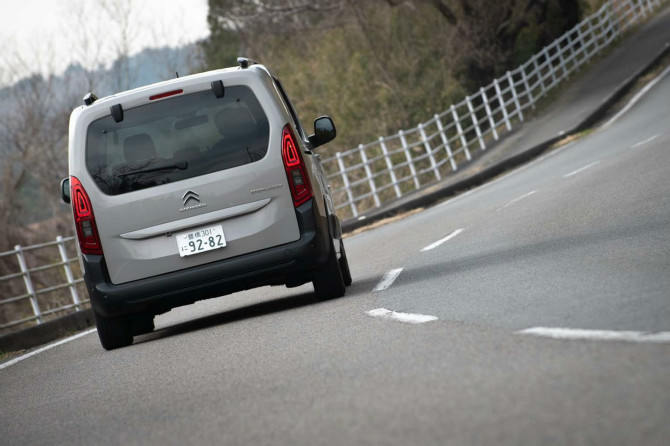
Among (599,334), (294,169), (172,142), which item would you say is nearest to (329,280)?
(294,169)

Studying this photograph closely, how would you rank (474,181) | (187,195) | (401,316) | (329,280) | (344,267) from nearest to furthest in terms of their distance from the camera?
1. (401,316)
2. (187,195)
3. (329,280)
4. (344,267)
5. (474,181)

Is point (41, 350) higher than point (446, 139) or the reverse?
the reverse

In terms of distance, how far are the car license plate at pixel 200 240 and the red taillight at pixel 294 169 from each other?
26.9 inches

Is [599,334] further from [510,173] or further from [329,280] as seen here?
[510,173]

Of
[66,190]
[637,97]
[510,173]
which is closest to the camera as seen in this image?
[66,190]

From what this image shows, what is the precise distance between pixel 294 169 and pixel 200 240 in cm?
97

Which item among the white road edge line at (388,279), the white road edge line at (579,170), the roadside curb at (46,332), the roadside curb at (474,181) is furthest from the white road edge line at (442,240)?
the roadside curb at (474,181)

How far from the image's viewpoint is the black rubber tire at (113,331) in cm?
995

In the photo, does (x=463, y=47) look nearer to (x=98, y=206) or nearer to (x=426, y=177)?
(x=426, y=177)

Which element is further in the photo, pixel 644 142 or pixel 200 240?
pixel 644 142

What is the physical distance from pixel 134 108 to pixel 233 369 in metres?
3.22

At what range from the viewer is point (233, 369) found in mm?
7227

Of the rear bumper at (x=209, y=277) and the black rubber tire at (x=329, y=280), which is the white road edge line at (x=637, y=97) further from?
the rear bumper at (x=209, y=277)

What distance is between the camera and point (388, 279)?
11.2m
